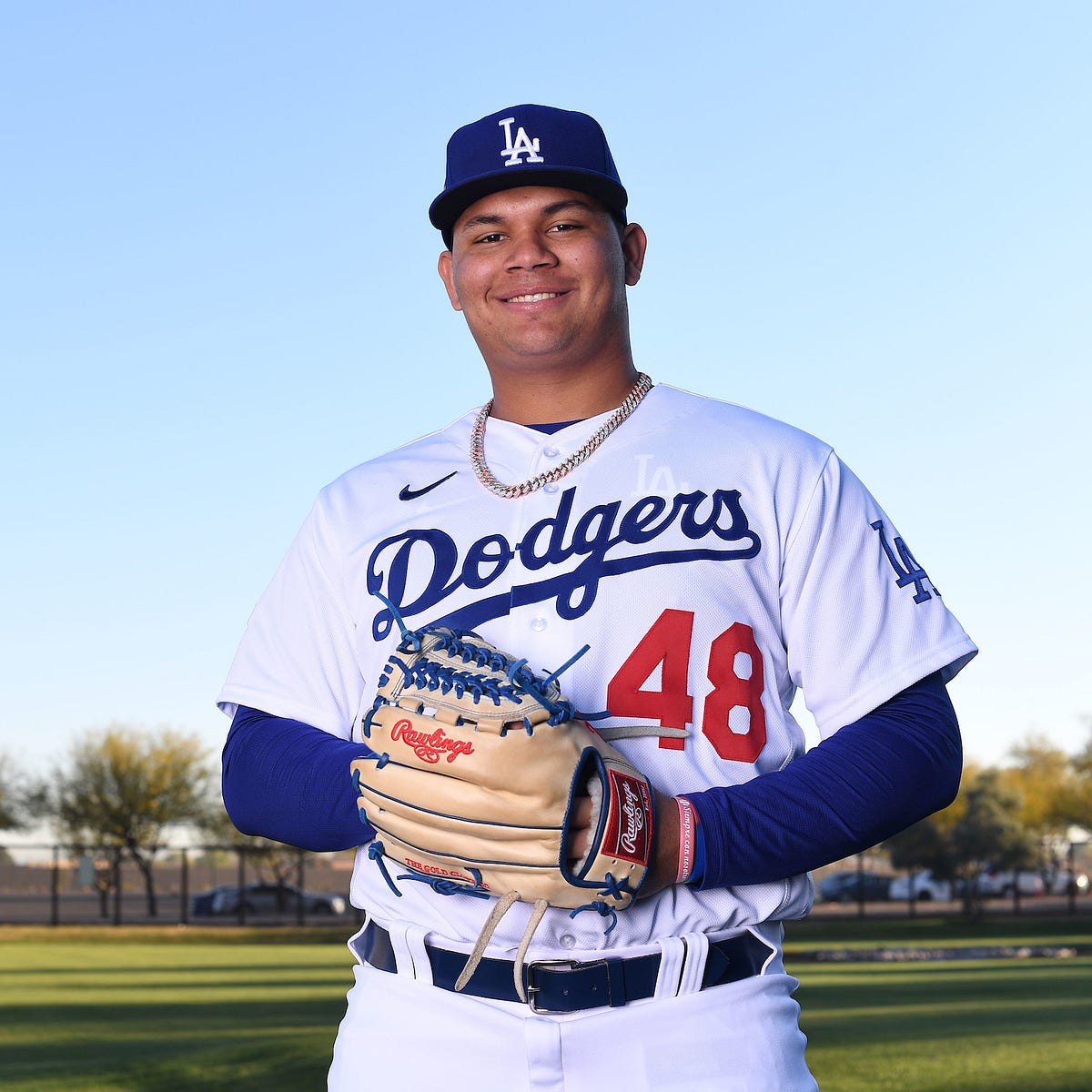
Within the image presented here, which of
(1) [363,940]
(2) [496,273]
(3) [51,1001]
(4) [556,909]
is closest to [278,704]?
(1) [363,940]

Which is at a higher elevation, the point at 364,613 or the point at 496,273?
the point at 496,273

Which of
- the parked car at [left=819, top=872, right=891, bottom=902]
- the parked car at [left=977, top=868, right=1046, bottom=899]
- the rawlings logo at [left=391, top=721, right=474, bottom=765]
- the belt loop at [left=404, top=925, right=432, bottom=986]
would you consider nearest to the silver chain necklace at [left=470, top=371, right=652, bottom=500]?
the rawlings logo at [left=391, top=721, right=474, bottom=765]

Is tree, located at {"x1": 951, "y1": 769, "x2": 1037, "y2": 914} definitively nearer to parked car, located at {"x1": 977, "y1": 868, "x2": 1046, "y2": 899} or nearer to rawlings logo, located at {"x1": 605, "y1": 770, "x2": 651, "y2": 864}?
parked car, located at {"x1": 977, "y1": 868, "x2": 1046, "y2": 899}

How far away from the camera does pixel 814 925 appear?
21.9 metres

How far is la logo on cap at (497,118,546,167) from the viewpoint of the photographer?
2.16m

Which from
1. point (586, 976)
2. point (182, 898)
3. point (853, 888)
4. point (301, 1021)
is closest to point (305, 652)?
point (586, 976)

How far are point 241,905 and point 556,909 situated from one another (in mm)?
23716

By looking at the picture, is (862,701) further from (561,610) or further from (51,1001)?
(51,1001)

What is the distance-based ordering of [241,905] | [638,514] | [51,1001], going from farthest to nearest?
[241,905], [51,1001], [638,514]

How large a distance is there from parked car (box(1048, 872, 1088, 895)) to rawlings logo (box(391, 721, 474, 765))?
27.3 m

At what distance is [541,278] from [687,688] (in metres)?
0.70

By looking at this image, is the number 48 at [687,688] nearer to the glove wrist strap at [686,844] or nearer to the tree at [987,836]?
the glove wrist strap at [686,844]

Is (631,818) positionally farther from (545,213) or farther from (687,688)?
(545,213)

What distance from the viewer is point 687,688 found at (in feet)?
6.41
